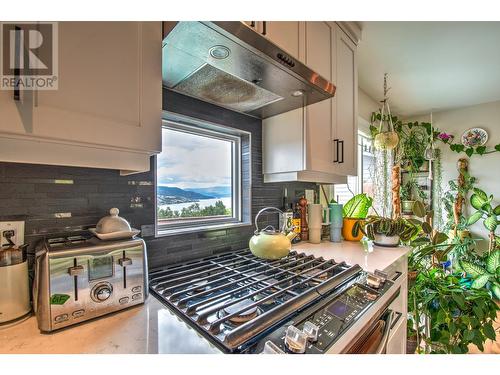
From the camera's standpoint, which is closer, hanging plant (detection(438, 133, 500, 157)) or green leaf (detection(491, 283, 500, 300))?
green leaf (detection(491, 283, 500, 300))

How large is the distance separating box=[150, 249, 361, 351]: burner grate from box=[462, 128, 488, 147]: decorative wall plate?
3.46 m

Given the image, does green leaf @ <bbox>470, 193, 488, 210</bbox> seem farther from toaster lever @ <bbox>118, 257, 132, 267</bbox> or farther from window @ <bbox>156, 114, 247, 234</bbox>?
toaster lever @ <bbox>118, 257, 132, 267</bbox>

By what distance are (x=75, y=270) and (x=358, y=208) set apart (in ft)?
5.72

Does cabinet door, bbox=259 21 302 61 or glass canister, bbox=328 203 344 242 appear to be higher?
cabinet door, bbox=259 21 302 61

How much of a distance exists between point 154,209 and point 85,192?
0.87 ft

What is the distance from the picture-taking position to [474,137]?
318 centimetres

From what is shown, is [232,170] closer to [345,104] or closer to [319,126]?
[319,126]

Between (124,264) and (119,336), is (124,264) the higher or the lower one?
the higher one

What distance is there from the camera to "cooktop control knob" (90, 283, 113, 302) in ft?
2.12

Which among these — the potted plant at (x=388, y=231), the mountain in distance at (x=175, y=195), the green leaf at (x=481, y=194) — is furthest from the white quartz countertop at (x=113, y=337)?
the green leaf at (x=481, y=194)

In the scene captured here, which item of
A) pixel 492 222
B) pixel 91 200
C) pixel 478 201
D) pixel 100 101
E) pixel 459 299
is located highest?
pixel 100 101

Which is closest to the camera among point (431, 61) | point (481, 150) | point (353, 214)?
point (353, 214)

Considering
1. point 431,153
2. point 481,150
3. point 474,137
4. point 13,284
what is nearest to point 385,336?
point 13,284

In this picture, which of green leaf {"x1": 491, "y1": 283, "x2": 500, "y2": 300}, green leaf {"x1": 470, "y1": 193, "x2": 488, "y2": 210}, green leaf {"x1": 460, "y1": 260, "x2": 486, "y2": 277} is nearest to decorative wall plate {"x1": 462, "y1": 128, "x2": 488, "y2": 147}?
green leaf {"x1": 470, "y1": 193, "x2": 488, "y2": 210}
